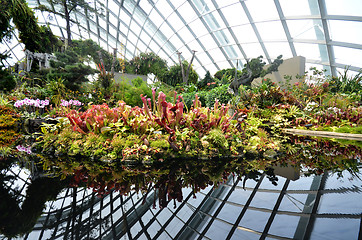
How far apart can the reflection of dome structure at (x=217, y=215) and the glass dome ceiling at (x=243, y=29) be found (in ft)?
30.7

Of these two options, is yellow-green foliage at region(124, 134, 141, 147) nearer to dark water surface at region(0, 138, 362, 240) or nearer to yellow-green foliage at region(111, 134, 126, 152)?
yellow-green foliage at region(111, 134, 126, 152)

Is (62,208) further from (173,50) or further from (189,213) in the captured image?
(173,50)

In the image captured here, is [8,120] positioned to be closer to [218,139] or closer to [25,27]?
[218,139]

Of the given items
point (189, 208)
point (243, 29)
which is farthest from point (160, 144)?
point (243, 29)

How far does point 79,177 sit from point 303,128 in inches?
211

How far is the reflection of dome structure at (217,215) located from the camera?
2.44ft

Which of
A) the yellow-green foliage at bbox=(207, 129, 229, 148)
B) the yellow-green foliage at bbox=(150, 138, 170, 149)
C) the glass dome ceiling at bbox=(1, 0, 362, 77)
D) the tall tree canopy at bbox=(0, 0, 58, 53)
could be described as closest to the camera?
the yellow-green foliage at bbox=(150, 138, 170, 149)

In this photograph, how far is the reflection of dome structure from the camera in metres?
0.74

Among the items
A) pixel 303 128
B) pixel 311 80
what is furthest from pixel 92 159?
pixel 311 80

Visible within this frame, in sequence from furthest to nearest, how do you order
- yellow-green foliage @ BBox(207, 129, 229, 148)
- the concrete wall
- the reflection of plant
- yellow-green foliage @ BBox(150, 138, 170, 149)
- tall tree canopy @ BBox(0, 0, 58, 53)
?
tall tree canopy @ BBox(0, 0, 58, 53)
the concrete wall
the reflection of plant
yellow-green foliage @ BBox(207, 129, 229, 148)
yellow-green foliage @ BBox(150, 138, 170, 149)

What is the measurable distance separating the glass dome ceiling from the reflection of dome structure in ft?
30.7

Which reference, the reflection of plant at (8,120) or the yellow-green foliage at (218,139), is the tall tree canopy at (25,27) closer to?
the reflection of plant at (8,120)

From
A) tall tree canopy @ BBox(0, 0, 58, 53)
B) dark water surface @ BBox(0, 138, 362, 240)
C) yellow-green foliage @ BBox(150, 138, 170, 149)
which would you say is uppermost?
tall tree canopy @ BBox(0, 0, 58, 53)

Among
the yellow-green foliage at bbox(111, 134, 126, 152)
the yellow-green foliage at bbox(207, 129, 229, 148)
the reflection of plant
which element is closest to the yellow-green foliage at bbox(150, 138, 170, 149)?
the yellow-green foliage at bbox(111, 134, 126, 152)
